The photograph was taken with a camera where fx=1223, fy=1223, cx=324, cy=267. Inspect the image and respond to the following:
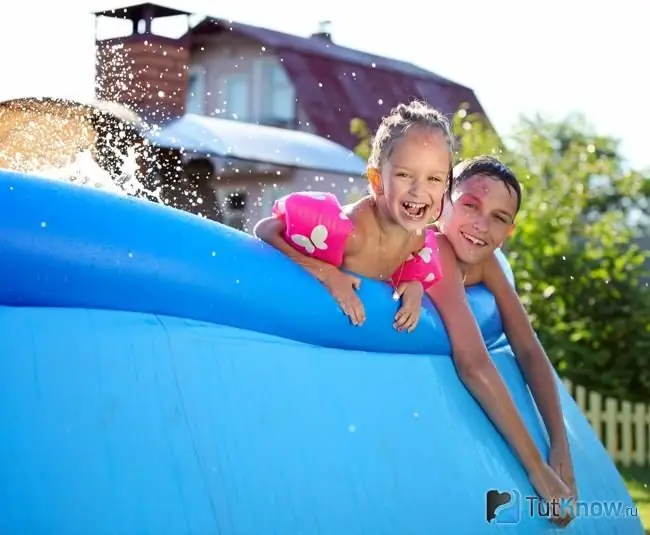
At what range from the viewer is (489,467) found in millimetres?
2438

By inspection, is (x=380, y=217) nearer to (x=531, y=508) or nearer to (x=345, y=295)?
(x=345, y=295)

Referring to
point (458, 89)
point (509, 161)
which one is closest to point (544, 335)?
point (509, 161)

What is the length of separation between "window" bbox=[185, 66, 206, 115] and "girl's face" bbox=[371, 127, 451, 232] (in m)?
13.8

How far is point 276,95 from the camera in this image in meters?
16.2

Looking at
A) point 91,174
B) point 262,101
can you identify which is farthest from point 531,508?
point 262,101

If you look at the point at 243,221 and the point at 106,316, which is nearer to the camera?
the point at 106,316

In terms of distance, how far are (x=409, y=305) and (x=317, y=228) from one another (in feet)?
0.82

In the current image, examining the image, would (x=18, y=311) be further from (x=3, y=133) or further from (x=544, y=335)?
(x=544, y=335)

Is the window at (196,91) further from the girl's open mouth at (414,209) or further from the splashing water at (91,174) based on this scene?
the girl's open mouth at (414,209)

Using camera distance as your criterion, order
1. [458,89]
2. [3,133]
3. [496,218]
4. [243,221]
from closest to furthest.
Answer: [496,218]
[3,133]
[243,221]
[458,89]

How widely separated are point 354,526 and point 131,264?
1.92 feet

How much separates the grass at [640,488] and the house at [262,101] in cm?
480

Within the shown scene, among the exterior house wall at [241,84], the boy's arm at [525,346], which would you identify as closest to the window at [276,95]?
the exterior house wall at [241,84]

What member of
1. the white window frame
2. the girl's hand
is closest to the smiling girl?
the girl's hand
